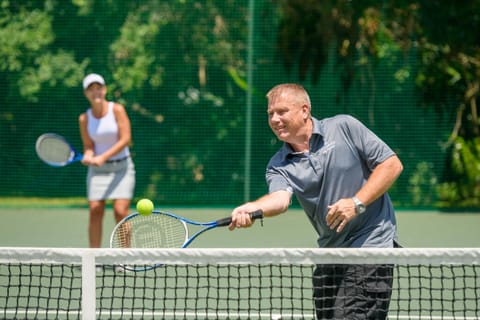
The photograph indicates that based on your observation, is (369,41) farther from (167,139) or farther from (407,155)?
(167,139)

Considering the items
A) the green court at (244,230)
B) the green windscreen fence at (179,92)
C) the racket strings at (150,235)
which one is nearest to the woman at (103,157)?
the green court at (244,230)

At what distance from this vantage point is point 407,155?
36.3 ft

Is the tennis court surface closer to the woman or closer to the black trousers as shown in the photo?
the black trousers

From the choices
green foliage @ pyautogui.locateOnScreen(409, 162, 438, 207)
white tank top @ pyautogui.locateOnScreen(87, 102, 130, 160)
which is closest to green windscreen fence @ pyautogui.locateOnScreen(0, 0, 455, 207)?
green foliage @ pyautogui.locateOnScreen(409, 162, 438, 207)

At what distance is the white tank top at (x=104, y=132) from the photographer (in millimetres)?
6902

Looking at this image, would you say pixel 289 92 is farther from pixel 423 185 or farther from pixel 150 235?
pixel 423 185

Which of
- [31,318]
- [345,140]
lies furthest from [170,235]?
[345,140]

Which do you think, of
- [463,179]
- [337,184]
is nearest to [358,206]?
[337,184]

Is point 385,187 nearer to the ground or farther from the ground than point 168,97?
farther from the ground

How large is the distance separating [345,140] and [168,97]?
7665mm

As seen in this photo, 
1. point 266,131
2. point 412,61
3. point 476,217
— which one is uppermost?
point 412,61

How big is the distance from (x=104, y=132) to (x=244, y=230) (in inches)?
103

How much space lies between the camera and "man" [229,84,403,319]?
3.62 m

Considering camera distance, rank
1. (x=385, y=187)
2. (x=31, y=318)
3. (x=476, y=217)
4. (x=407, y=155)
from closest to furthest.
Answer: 1. (x=385, y=187)
2. (x=31, y=318)
3. (x=476, y=217)
4. (x=407, y=155)
